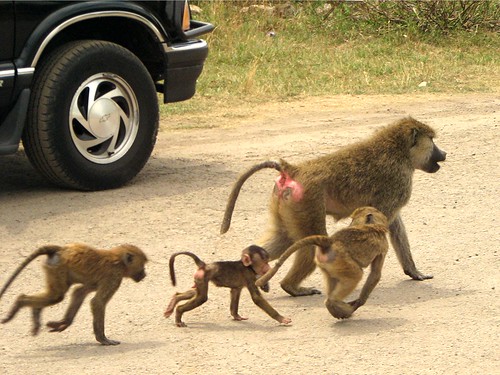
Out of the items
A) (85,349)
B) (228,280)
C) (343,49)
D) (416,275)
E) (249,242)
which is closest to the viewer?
(85,349)

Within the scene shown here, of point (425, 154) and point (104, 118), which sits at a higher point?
point (425, 154)

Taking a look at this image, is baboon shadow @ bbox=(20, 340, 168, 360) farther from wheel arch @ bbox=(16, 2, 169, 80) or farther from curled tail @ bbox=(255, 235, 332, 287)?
wheel arch @ bbox=(16, 2, 169, 80)

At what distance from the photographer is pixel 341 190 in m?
6.45

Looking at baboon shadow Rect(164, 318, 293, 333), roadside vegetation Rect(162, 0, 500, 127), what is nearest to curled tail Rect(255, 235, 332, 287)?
baboon shadow Rect(164, 318, 293, 333)

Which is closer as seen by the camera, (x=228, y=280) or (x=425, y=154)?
(x=228, y=280)

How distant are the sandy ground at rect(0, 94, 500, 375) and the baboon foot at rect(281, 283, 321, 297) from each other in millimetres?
48

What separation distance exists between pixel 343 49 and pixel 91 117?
6654 millimetres

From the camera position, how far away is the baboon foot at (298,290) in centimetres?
641

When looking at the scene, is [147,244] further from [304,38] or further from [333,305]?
[304,38]

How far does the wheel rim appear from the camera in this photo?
8.12 m

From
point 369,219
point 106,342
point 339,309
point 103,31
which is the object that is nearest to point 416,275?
point 369,219

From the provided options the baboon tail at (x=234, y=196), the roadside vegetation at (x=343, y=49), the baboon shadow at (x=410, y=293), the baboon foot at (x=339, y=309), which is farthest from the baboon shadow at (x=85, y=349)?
the roadside vegetation at (x=343, y=49)

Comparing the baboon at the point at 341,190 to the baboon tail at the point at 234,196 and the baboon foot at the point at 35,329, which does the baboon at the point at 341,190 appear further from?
the baboon foot at the point at 35,329

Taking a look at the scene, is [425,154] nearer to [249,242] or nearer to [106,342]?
[249,242]
